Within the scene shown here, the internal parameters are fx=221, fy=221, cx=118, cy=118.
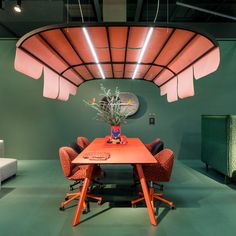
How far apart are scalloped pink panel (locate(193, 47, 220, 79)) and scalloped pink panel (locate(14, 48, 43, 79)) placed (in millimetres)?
2261

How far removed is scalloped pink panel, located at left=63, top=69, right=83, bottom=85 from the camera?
14.3 ft

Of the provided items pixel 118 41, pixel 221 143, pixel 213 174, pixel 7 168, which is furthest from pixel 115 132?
pixel 213 174

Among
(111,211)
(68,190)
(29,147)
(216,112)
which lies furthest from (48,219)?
(216,112)

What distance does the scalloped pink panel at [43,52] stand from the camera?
2.50 metres

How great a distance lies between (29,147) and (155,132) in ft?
12.3

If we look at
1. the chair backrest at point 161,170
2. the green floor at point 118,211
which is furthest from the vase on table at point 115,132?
the chair backrest at point 161,170

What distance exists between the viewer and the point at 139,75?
5.12 metres

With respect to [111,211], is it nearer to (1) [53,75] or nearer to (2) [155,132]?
(1) [53,75]

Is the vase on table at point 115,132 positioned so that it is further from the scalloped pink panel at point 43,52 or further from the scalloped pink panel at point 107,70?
the scalloped pink panel at point 43,52

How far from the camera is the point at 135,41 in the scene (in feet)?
9.03

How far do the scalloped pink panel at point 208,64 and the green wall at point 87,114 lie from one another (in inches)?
134

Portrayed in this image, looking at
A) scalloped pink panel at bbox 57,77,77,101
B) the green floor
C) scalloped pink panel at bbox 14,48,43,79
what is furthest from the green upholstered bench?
scalloped pink panel at bbox 14,48,43,79

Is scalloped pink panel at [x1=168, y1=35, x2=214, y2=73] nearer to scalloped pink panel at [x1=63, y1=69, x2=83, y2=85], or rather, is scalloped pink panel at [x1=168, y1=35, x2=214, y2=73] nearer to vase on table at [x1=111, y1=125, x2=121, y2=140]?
vase on table at [x1=111, y1=125, x2=121, y2=140]

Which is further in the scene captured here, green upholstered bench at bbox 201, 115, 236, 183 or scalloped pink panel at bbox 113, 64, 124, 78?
scalloped pink panel at bbox 113, 64, 124, 78
